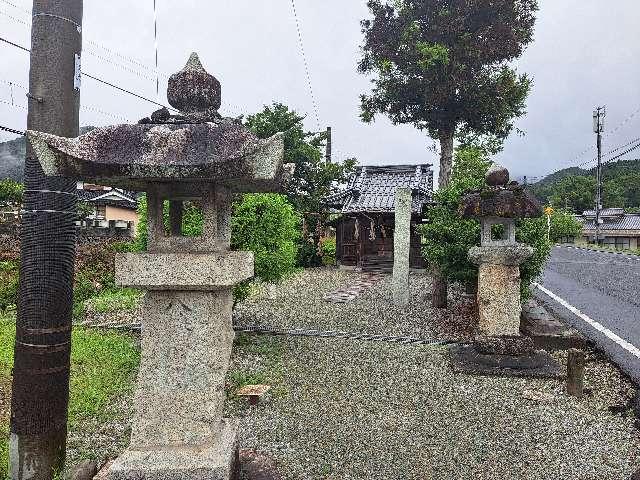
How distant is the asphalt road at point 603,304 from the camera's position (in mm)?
7855

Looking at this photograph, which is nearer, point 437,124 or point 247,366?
point 247,366

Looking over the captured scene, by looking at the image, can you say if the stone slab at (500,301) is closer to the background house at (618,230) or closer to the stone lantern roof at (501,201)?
the stone lantern roof at (501,201)

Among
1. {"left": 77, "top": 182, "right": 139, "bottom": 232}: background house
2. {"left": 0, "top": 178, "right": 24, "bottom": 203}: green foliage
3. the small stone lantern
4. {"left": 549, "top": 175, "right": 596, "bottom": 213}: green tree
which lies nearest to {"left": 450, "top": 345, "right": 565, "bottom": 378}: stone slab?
the small stone lantern

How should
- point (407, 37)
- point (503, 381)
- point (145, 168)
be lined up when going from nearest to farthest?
point (145, 168), point (503, 381), point (407, 37)

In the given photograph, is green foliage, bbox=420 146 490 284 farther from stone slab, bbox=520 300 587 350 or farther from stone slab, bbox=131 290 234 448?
stone slab, bbox=131 290 234 448

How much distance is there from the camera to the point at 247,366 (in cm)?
698

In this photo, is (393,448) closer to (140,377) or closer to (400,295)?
(140,377)

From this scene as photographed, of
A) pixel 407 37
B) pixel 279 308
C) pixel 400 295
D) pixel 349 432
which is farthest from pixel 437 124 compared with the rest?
pixel 349 432

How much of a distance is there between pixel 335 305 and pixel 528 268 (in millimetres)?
5016

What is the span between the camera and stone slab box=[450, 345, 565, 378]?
658 cm

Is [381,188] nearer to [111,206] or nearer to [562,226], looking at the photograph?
[111,206]

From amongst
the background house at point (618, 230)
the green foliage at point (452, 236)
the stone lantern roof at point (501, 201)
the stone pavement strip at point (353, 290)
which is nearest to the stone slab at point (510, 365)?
the stone lantern roof at point (501, 201)

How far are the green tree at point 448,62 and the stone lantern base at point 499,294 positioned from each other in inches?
Answer: 520

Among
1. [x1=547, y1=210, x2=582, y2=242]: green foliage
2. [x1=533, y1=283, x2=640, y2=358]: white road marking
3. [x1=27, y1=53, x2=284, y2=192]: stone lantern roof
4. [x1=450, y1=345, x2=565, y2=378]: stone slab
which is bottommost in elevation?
[x1=450, y1=345, x2=565, y2=378]: stone slab
